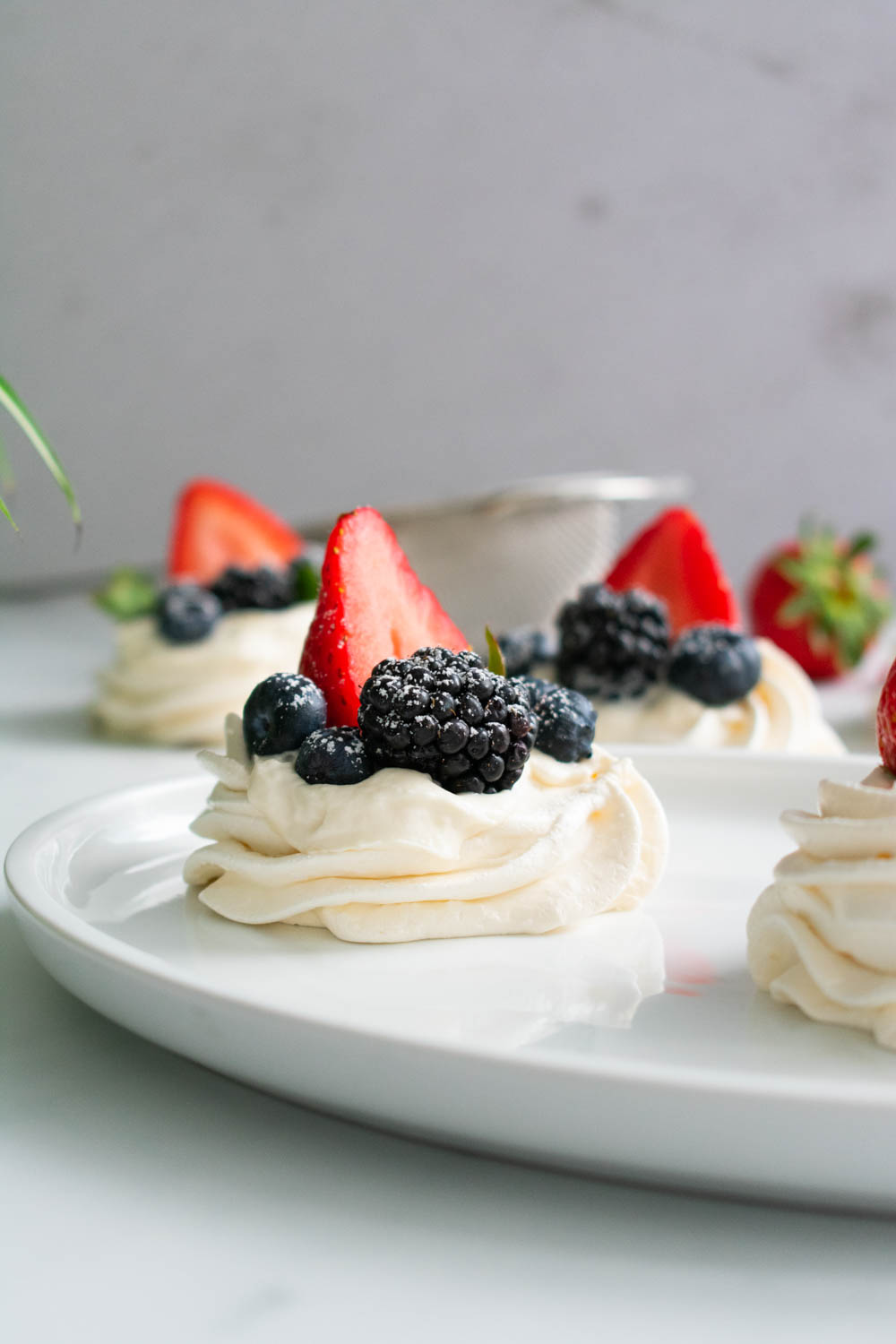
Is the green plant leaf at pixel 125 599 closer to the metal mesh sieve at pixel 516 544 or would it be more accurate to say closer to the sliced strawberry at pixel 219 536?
the sliced strawberry at pixel 219 536

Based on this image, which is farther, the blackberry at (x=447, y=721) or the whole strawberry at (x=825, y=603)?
the whole strawberry at (x=825, y=603)

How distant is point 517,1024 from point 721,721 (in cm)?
109

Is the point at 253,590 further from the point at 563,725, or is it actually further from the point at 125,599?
the point at 563,725

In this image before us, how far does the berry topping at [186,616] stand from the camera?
2.45m

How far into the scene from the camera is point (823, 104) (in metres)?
4.55

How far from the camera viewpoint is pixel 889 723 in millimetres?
1024

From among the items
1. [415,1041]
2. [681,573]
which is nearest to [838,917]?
[415,1041]

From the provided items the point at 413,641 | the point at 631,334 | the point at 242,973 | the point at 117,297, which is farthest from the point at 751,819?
the point at 117,297

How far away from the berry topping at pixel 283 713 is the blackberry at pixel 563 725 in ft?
0.63

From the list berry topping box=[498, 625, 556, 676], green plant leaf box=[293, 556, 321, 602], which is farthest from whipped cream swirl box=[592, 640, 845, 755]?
green plant leaf box=[293, 556, 321, 602]

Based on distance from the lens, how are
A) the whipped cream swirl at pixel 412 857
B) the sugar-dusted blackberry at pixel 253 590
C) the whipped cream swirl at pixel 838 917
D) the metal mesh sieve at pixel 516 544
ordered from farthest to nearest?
the metal mesh sieve at pixel 516 544, the sugar-dusted blackberry at pixel 253 590, the whipped cream swirl at pixel 412 857, the whipped cream swirl at pixel 838 917

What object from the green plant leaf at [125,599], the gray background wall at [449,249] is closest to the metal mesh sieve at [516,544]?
the green plant leaf at [125,599]

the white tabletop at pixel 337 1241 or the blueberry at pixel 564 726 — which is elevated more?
the blueberry at pixel 564 726

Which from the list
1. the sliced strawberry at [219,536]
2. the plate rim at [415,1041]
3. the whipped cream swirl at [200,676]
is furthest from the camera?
the sliced strawberry at [219,536]
